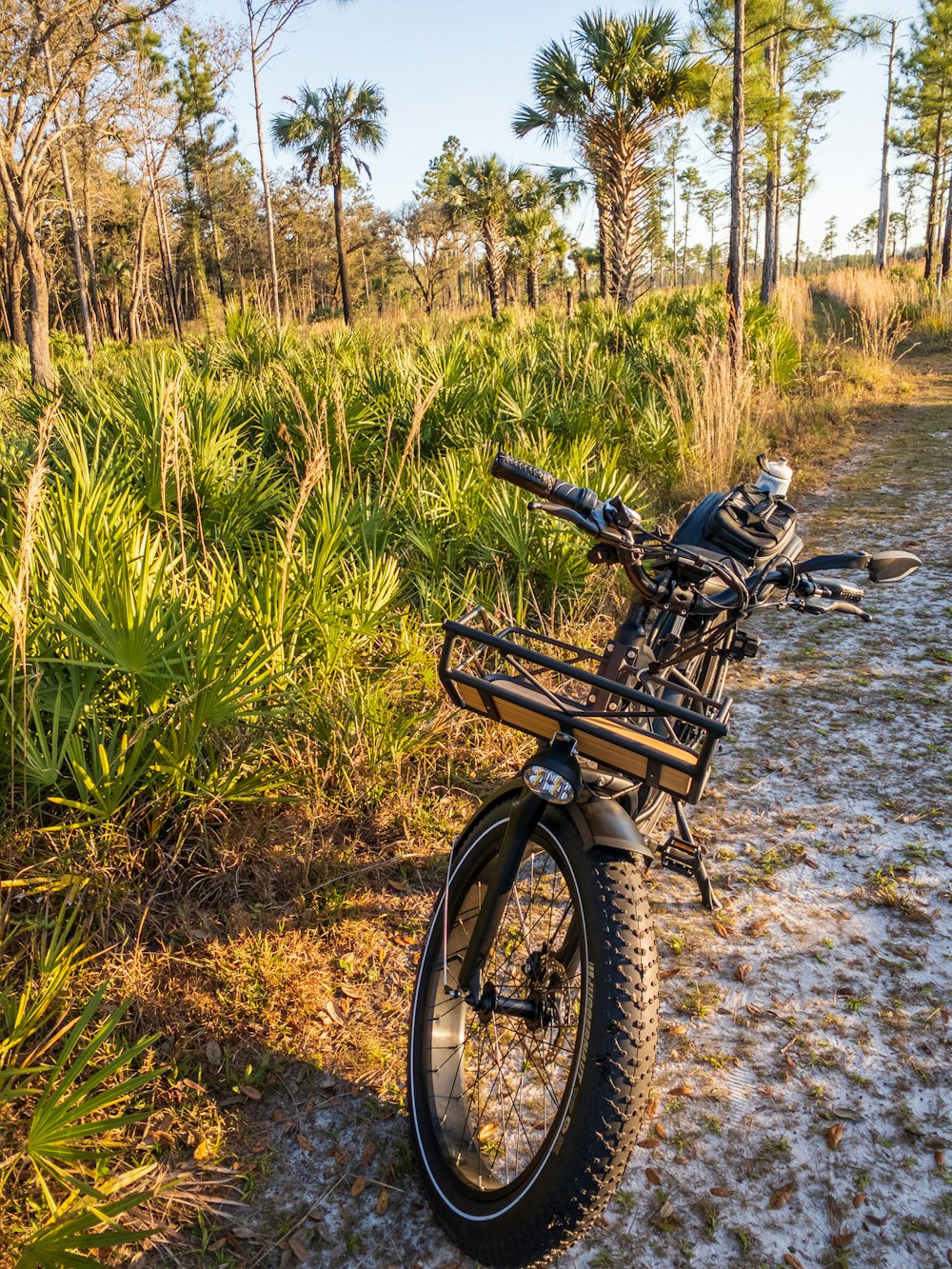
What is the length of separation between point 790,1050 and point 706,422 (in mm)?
5835

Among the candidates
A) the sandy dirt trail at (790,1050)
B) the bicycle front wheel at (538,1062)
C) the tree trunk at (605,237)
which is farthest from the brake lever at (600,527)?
the tree trunk at (605,237)

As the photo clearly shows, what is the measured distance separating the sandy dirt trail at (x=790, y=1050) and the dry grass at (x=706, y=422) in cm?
325

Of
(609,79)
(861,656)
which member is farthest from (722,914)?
(609,79)

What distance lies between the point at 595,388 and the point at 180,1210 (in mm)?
6837

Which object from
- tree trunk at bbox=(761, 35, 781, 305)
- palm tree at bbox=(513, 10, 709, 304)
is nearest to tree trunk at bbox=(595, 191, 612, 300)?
palm tree at bbox=(513, 10, 709, 304)

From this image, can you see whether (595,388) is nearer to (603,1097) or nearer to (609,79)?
(603,1097)

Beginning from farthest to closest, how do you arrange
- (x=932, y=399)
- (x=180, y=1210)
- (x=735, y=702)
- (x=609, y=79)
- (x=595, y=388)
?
(x=609, y=79)
(x=932, y=399)
(x=595, y=388)
(x=735, y=702)
(x=180, y=1210)

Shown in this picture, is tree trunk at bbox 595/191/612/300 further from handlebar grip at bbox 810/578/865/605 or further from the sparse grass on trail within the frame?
handlebar grip at bbox 810/578/865/605

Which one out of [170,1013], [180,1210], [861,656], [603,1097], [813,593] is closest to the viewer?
[603,1097]

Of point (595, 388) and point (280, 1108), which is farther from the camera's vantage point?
point (595, 388)

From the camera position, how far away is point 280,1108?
2080 mm

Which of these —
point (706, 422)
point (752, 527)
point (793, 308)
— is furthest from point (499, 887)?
point (793, 308)

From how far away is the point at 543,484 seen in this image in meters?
1.63

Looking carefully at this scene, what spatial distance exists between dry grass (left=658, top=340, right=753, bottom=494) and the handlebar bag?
465cm
